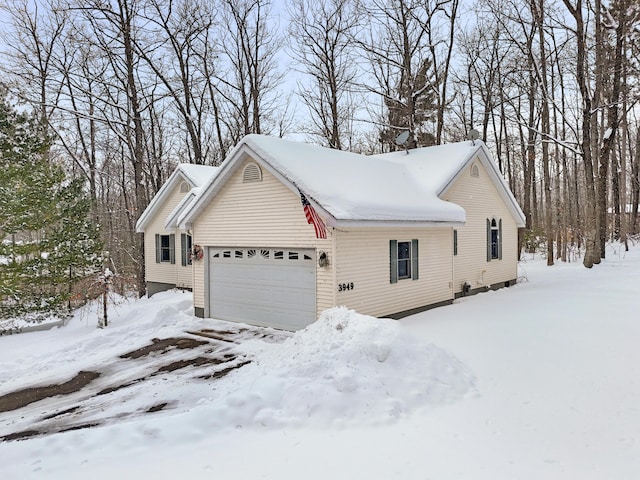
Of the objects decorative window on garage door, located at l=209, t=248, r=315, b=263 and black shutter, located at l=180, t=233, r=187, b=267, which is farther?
black shutter, located at l=180, t=233, r=187, b=267

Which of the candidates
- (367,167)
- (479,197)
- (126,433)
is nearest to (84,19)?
(367,167)

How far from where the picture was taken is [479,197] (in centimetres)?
1429

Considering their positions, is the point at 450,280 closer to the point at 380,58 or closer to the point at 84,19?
the point at 380,58

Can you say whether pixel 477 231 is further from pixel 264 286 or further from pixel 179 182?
pixel 179 182

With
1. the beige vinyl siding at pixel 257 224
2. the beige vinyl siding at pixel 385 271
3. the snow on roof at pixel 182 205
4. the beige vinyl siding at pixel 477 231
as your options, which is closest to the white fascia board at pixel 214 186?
the beige vinyl siding at pixel 257 224

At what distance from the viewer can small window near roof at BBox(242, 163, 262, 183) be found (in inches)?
409

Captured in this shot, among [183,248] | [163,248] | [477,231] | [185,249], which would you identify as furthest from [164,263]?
[477,231]

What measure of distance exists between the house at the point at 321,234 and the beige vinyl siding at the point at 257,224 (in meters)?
0.02

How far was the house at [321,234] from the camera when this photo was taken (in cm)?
927

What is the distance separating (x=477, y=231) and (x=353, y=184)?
589 cm

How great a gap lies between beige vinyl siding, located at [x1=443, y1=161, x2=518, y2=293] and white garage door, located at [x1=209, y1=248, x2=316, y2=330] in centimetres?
553

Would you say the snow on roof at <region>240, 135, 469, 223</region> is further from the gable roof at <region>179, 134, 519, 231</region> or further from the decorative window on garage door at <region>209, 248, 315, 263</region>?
the decorative window on garage door at <region>209, 248, 315, 263</region>

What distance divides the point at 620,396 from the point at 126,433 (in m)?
6.05

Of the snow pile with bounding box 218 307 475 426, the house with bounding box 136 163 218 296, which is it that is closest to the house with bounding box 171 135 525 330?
the snow pile with bounding box 218 307 475 426
